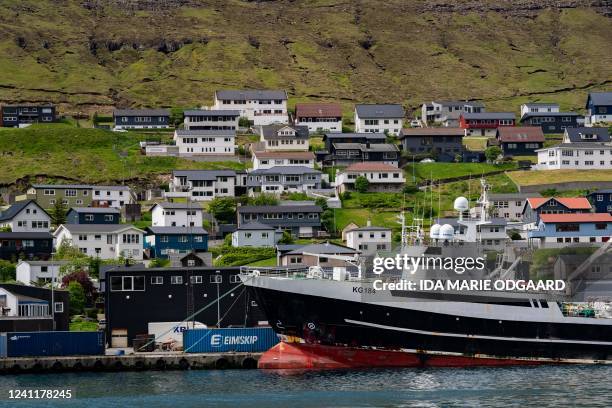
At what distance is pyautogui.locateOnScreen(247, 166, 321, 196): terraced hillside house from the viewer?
357 feet

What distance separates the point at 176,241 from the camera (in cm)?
9219

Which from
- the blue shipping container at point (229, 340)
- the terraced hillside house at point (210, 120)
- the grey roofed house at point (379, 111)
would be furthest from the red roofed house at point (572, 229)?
the terraced hillside house at point (210, 120)

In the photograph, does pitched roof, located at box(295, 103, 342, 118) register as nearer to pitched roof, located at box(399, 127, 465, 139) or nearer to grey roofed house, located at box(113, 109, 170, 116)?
pitched roof, located at box(399, 127, 465, 139)

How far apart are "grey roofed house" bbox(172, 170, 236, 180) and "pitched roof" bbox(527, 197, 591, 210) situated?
25.1 meters

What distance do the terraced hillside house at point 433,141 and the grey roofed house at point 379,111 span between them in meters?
5.85

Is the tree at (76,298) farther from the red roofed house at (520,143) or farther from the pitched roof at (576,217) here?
the red roofed house at (520,143)

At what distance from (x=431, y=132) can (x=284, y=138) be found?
13.9m

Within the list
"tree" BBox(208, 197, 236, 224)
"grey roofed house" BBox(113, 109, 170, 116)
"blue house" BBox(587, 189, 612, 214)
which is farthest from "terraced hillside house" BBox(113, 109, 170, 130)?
"blue house" BBox(587, 189, 612, 214)

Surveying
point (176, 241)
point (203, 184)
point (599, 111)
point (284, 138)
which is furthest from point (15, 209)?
Result: point (599, 111)

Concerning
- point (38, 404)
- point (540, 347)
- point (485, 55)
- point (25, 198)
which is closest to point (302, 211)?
point (25, 198)

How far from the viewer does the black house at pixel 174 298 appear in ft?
221

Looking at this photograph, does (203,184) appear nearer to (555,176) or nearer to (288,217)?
(288,217)

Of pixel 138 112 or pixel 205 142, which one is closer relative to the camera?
pixel 205 142

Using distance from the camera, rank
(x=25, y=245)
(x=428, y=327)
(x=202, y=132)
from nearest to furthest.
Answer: (x=428, y=327)
(x=25, y=245)
(x=202, y=132)
